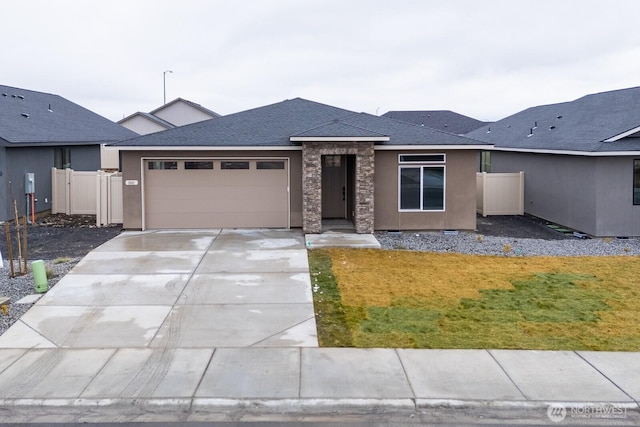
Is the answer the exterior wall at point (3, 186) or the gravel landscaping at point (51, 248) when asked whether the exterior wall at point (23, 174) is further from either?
the gravel landscaping at point (51, 248)

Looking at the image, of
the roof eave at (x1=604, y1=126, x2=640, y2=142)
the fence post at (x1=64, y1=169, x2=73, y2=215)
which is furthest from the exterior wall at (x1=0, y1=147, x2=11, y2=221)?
the roof eave at (x1=604, y1=126, x2=640, y2=142)

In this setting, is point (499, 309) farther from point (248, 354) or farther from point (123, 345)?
point (123, 345)

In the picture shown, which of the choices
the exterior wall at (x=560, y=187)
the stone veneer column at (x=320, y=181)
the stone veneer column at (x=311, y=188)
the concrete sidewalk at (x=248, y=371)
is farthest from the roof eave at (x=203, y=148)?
the exterior wall at (x=560, y=187)

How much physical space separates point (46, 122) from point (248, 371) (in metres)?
21.2

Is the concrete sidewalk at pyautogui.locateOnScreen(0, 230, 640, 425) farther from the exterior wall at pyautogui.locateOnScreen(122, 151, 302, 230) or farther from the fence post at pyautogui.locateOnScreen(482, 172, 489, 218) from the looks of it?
the fence post at pyautogui.locateOnScreen(482, 172, 489, 218)

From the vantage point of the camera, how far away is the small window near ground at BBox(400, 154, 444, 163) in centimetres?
1959

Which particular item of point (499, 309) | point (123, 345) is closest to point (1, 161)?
point (123, 345)

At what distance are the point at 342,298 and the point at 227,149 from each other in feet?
29.4

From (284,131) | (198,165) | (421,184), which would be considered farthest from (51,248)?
(421,184)

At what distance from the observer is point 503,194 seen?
24.7 metres

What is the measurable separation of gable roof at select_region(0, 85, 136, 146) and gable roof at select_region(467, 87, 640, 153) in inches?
690

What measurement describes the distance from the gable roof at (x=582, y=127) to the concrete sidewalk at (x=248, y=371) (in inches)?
465

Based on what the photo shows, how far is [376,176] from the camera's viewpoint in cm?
1959

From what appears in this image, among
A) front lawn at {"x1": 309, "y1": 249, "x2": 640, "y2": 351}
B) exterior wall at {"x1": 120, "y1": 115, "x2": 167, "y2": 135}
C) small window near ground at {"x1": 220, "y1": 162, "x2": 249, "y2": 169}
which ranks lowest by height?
front lawn at {"x1": 309, "y1": 249, "x2": 640, "y2": 351}
